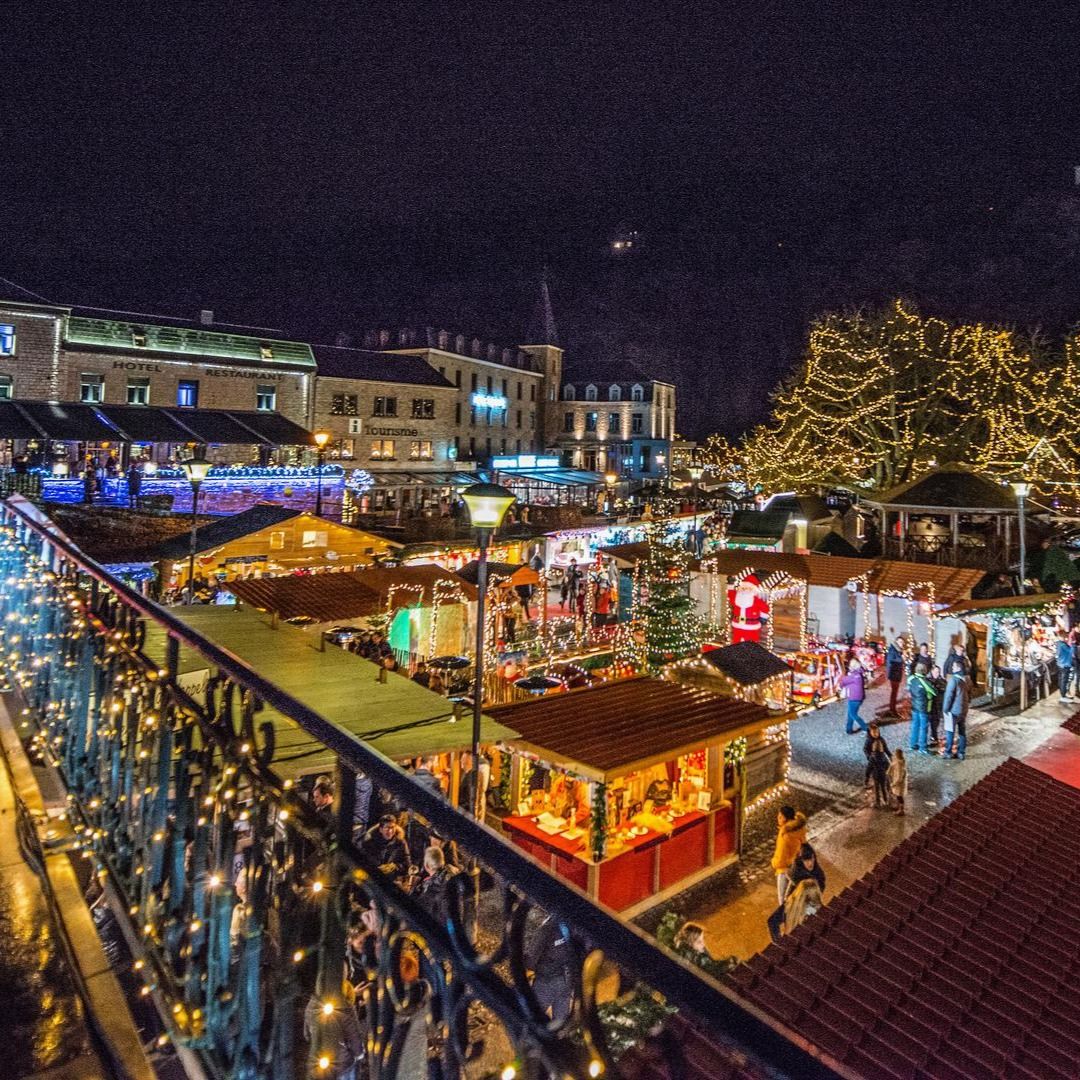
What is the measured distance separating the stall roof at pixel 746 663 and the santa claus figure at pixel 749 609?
212 inches

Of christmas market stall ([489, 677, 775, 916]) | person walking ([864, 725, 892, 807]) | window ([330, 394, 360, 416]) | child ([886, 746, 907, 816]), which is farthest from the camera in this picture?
window ([330, 394, 360, 416])

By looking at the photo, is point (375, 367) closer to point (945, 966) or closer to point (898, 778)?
point (898, 778)

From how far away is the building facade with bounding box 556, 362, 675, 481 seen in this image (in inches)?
2569

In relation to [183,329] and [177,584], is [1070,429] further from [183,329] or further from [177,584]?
[183,329]

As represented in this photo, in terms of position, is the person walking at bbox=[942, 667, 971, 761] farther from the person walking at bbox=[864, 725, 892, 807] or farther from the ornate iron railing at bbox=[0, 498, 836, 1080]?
the ornate iron railing at bbox=[0, 498, 836, 1080]

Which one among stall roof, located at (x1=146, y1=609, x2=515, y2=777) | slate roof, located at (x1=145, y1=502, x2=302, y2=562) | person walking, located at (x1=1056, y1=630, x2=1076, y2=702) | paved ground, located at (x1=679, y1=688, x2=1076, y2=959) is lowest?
paved ground, located at (x1=679, y1=688, x2=1076, y2=959)

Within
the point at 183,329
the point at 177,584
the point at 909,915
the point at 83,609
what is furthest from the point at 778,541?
the point at 183,329

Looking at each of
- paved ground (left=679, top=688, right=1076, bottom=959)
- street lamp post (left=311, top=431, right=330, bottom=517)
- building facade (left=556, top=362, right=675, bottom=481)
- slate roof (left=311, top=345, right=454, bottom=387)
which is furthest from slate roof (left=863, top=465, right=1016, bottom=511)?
building facade (left=556, top=362, right=675, bottom=481)

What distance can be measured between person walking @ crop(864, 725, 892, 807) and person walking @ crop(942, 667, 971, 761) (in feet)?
8.44

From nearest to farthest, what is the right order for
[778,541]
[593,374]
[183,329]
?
[778,541]
[183,329]
[593,374]

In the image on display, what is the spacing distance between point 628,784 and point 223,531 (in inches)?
487

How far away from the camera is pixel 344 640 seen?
15.0 metres

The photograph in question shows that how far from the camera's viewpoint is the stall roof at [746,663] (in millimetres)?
13750

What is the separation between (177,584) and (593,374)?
184 ft
